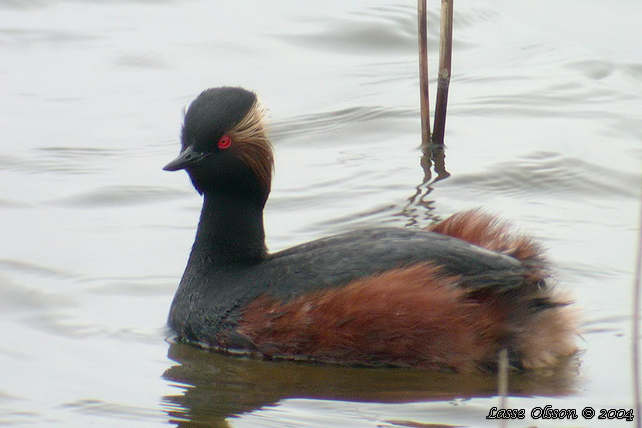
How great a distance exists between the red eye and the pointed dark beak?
0.09 metres

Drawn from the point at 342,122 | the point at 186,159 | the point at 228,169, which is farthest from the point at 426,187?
the point at 186,159

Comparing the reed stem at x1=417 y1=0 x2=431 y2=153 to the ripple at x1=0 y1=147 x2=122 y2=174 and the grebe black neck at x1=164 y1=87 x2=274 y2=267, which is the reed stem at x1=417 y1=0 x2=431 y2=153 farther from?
the ripple at x1=0 y1=147 x2=122 y2=174

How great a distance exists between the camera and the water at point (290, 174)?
492cm

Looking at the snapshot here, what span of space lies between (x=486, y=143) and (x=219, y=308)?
3943 millimetres

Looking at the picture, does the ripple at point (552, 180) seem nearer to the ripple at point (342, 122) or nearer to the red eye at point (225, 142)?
the ripple at point (342, 122)

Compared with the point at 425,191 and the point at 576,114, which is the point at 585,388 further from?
the point at 576,114

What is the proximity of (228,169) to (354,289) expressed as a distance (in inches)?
40.7

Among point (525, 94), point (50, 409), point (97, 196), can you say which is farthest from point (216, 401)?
point (525, 94)

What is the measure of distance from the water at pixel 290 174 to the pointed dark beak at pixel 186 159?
0.87m

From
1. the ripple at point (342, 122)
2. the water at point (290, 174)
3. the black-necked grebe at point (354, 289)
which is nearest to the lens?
the water at point (290, 174)

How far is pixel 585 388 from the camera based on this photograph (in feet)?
16.3

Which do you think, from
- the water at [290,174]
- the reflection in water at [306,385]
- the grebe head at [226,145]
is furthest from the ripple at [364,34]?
the reflection in water at [306,385]

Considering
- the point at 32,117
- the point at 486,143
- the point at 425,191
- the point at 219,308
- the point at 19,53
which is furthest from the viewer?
the point at 19,53

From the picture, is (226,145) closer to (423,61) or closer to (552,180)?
(423,61)
